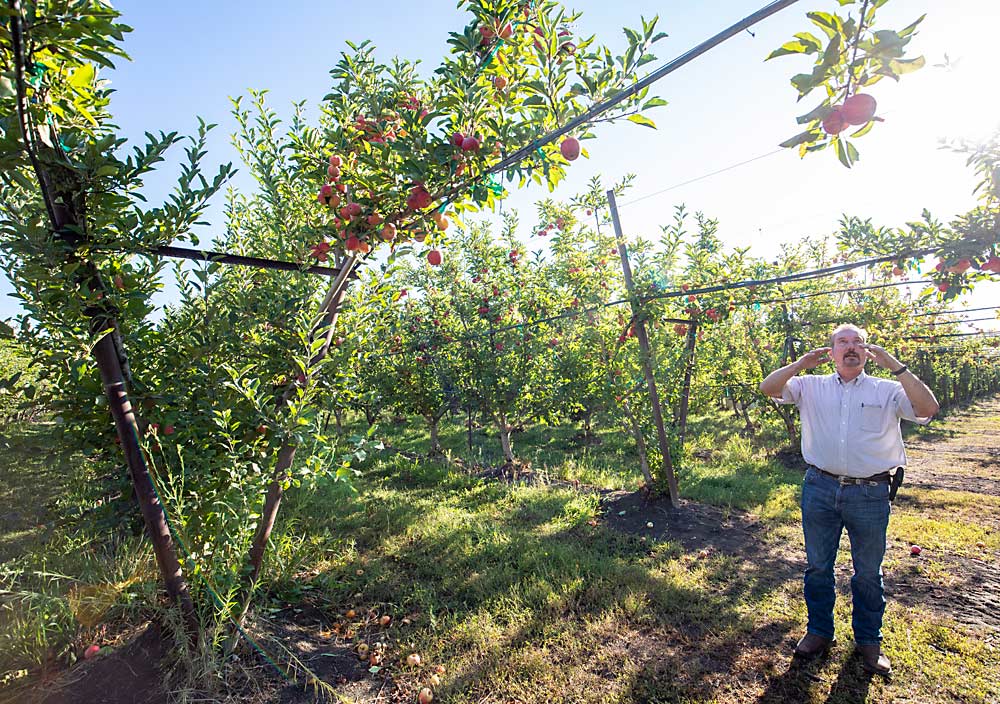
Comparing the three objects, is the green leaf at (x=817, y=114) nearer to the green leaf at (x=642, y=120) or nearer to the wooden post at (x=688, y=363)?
the green leaf at (x=642, y=120)

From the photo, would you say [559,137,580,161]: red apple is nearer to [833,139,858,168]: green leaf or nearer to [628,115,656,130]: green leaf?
[628,115,656,130]: green leaf

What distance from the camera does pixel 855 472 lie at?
2658 mm

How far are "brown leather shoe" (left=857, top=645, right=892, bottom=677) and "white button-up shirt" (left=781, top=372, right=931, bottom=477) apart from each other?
3.30 ft

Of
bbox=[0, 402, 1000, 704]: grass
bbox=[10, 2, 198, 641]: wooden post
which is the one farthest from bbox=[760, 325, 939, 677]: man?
bbox=[10, 2, 198, 641]: wooden post

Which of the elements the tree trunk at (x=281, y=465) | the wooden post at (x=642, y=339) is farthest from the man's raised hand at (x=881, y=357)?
the tree trunk at (x=281, y=465)

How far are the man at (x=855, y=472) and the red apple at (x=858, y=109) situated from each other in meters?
1.68

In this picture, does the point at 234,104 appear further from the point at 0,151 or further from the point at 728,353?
the point at 728,353

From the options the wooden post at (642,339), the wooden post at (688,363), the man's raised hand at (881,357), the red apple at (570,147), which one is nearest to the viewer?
the red apple at (570,147)

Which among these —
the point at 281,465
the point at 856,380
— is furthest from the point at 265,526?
the point at 856,380

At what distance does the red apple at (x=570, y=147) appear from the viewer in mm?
2301

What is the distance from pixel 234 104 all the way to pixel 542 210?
4856 millimetres

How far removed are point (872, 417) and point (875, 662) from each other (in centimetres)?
138

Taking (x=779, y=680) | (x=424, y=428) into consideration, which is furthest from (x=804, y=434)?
(x=424, y=428)

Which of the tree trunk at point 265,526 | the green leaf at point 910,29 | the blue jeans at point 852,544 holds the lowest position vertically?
the blue jeans at point 852,544
